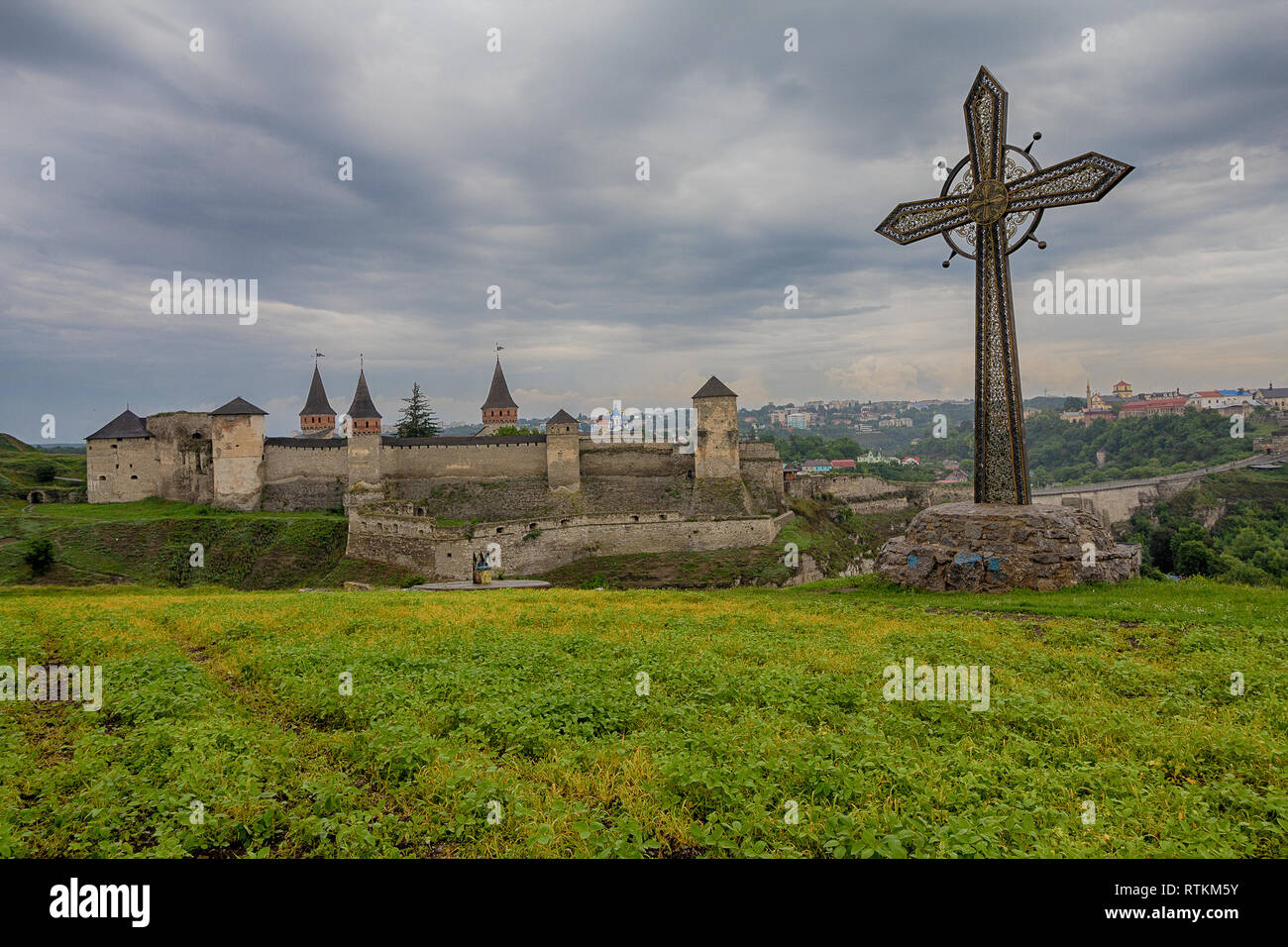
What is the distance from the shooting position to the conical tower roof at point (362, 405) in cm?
5028

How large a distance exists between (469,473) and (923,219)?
3678 cm

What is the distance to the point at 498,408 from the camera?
65250mm

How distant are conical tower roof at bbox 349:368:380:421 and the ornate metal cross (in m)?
42.9

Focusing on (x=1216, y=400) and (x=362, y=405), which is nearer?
(x=362, y=405)

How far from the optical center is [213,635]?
40.8 feet

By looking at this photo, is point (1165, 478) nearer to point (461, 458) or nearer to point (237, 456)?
point (461, 458)

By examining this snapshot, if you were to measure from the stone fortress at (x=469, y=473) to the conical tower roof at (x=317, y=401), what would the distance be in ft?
39.1

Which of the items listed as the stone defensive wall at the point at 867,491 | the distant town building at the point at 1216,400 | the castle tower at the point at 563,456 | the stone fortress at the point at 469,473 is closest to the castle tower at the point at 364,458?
the stone fortress at the point at 469,473

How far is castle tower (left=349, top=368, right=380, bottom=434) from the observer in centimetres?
4831

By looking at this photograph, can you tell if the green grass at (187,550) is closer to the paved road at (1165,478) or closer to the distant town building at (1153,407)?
the paved road at (1165,478)

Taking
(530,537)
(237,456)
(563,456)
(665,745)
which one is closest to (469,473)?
(563,456)
